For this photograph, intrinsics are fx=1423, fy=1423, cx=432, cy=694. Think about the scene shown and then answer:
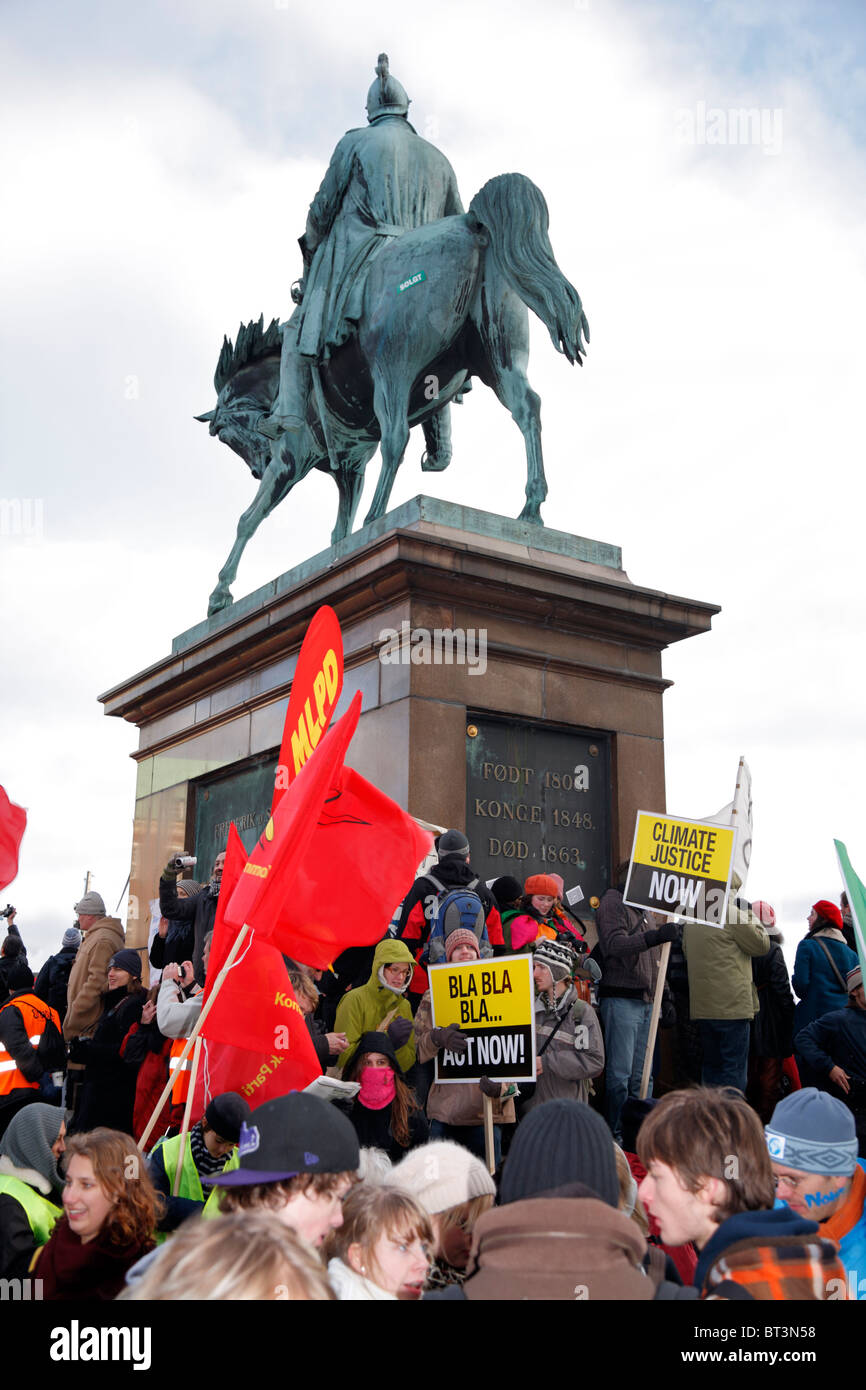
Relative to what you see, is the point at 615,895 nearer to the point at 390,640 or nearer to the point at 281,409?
the point at 390,640

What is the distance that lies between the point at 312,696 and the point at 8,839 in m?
3.59

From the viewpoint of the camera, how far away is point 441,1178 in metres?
4.32

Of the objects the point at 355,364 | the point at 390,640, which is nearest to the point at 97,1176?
the point at 390,640

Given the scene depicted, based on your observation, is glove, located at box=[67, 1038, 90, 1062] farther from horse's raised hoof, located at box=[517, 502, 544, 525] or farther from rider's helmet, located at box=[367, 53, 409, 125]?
rider's helmet, located at box=[367, 53, 409, 125]

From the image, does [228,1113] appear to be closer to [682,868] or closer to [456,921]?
[456,921]

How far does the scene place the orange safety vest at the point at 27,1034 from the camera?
25.7 feet

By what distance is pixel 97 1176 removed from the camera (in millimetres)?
4355

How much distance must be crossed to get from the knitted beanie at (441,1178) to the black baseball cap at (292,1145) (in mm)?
736

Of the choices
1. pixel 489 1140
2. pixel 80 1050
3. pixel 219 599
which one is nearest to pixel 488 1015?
pixel 489 1140

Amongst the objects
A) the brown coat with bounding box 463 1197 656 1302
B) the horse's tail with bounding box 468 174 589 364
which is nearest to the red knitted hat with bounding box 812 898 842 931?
the horse's tail with bounding box 468 174 589 364

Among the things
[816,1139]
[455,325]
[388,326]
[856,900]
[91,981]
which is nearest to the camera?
[816,1139]

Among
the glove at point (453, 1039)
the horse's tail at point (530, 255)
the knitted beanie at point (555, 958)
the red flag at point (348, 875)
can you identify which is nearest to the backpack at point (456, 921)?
the knitted beanie at point (555, 958)

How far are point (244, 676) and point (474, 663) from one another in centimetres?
280

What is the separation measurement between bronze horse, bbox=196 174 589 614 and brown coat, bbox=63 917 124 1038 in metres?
4.30
